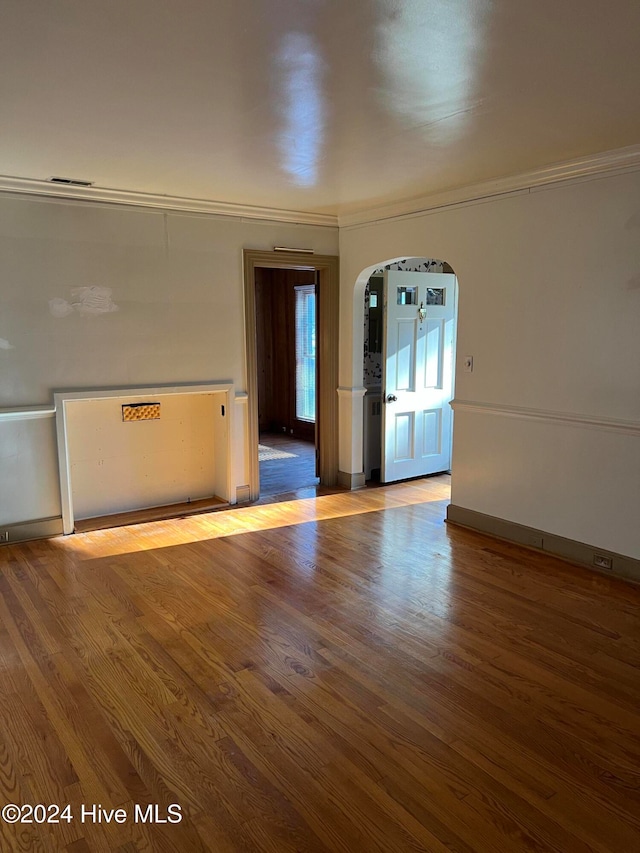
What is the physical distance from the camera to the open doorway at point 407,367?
600cm

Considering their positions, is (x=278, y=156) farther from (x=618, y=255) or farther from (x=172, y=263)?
(x=618, y=255)

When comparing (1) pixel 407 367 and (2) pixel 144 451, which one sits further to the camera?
(1) pixel 407 367

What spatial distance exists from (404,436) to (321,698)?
12.7 feet

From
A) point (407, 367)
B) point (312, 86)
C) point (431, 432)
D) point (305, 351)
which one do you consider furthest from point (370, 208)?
point (305, 351)

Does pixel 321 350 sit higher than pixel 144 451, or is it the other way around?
pixel 321 350

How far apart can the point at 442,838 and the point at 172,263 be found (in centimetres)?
437

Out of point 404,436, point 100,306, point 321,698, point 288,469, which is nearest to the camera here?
point 321,698

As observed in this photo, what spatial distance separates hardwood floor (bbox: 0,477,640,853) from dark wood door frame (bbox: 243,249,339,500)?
1598 mm

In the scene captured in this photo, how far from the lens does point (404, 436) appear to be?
20.6 ft

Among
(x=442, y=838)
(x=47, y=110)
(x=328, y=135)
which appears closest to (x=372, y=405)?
(x=328, y=135)

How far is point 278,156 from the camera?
11.8 feet

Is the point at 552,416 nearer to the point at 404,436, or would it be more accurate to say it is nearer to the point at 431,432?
the point at 404,436

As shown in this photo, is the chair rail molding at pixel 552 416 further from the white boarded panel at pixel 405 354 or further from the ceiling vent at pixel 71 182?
the ceiling vent at pixel 71 182

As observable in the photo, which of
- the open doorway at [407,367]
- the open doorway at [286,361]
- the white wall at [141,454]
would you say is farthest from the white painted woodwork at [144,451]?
the open doorway at [286,361]
